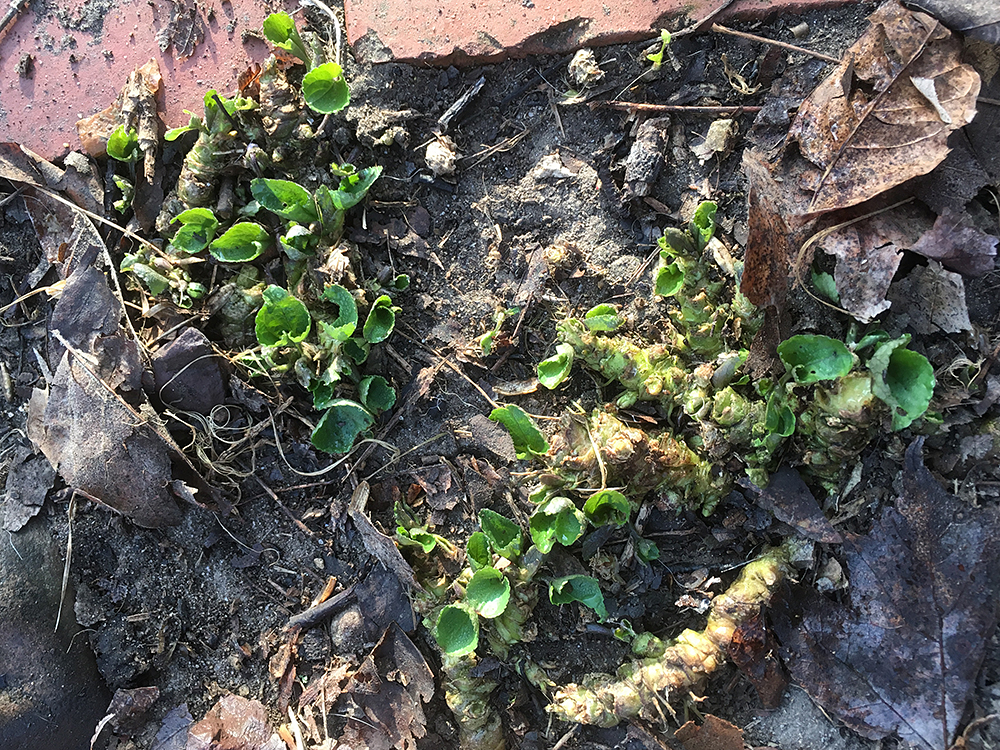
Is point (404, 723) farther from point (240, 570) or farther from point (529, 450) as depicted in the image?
point (529, 450)

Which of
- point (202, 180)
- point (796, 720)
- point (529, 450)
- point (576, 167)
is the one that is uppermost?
point (202, 180)

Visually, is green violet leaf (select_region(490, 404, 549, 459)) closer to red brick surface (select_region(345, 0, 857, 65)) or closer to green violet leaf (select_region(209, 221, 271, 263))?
green violet leaf (select_region(209, 221, 271, 263))

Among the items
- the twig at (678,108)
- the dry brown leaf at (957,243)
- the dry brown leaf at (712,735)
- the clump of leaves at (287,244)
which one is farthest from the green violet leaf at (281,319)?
the dry brown leaf at (957,243)

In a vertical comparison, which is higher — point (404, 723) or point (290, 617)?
point (290, 617)

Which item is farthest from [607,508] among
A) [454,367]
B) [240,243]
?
[240,243]

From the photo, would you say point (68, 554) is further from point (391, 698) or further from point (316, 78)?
point (316, 78)

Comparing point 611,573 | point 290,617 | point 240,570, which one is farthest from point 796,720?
point 240,570
